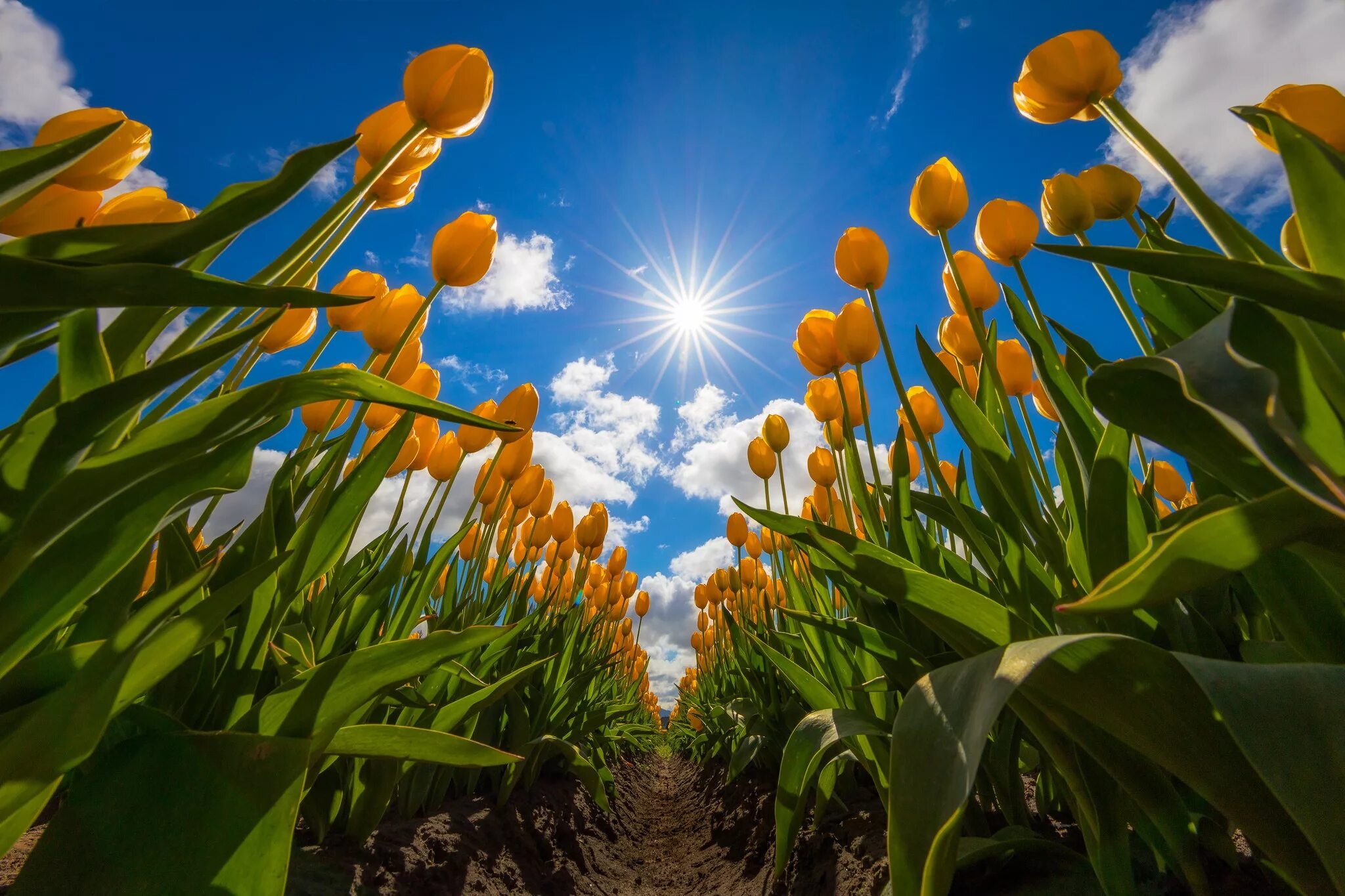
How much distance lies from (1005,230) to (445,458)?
6.59ft

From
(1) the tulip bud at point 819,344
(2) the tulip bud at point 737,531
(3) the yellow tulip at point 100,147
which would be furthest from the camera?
(2) the tulip bud at point 737,531

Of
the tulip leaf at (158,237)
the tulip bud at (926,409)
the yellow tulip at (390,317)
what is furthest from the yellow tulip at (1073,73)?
the yellow tulip at (390,317)

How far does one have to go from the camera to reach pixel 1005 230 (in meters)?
1.53

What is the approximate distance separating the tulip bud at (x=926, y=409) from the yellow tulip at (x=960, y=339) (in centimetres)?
25

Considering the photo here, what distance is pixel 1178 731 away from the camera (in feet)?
2.32

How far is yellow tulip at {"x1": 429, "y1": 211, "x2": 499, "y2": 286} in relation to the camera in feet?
5.12

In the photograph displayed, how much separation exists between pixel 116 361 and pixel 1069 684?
1.32m

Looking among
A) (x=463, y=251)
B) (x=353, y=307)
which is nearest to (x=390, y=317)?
(x=353, y=307)

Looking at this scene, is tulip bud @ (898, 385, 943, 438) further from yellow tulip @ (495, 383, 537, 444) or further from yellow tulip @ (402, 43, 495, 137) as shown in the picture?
yellow tulip @ (402, 43, 495, 137)

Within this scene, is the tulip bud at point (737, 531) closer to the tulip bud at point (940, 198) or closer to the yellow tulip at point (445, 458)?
the yellow tulip at point (445, 458)

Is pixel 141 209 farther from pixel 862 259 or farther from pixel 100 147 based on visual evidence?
pixel 862 259

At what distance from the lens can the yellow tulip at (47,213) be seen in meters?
1.05

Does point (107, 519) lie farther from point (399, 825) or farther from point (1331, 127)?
point (1331, 127)

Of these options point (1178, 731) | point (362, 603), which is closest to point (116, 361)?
point (362, 603)
